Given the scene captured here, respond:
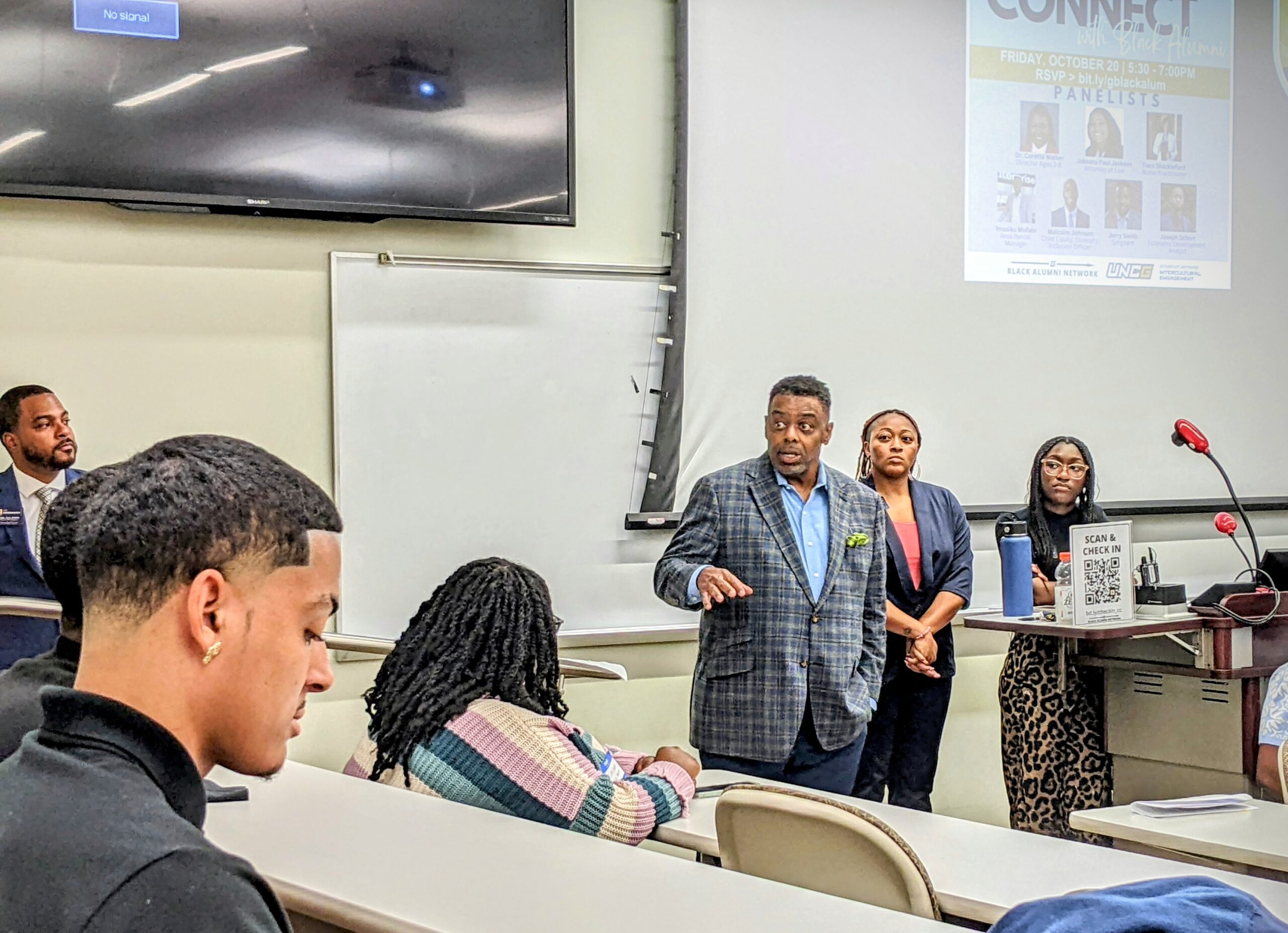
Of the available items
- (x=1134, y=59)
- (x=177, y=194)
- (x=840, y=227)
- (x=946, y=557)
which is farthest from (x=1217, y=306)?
(x=177, y=194)

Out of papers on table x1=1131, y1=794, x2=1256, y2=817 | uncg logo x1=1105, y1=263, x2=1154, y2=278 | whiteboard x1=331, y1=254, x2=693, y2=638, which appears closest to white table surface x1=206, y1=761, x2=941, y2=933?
papers on table x1=1131, y1=794, x2=1256, y2=817

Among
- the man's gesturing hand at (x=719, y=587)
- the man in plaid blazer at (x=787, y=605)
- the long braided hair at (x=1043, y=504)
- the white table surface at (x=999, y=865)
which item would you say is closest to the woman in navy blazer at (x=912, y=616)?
the long braided hair at (x=1043, y=504)

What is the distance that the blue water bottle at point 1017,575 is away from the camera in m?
4.03

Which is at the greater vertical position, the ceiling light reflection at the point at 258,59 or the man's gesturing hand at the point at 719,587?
the ceiling light reflection at the point at 258,59

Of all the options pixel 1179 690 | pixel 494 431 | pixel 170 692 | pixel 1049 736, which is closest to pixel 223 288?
pixel 494 431

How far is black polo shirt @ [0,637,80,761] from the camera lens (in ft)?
5.40

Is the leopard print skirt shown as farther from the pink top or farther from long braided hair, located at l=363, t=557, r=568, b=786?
long braided hair, located at l=363, t=557, r=568, b=786

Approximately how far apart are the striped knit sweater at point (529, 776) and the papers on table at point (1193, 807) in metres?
0.91

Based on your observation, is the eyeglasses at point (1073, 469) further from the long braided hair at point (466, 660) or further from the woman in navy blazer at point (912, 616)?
the long braided hair at point (466, 660)

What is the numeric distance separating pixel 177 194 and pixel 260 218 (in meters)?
0.28

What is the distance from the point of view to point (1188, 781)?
12.7 ft

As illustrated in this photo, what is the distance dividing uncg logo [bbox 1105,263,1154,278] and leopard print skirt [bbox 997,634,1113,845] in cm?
189

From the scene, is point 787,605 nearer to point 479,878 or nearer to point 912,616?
point 912,616

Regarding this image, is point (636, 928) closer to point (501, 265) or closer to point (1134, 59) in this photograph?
point (501, 265)
